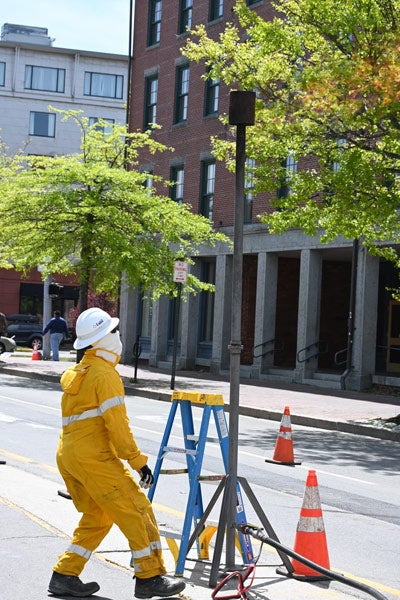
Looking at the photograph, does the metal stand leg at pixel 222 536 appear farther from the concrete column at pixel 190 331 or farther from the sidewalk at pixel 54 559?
the concrete column at pixel 190 331

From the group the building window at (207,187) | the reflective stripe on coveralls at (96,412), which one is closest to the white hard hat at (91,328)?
the reflective stripe on coveralls at (96,412)

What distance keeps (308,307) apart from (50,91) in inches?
1821

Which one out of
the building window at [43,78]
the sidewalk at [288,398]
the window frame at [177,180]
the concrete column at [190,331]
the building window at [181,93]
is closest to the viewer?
the sidewalk at [288,398]

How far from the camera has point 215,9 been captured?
35.5 metres

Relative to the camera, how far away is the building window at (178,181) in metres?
36.8

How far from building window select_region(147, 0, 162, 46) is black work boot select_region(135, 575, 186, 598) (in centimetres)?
3498

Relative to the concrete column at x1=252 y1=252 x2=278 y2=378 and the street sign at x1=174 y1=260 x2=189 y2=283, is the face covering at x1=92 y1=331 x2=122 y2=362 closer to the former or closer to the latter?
the street sign at x1=174 y1=260 x2=189 y2=283

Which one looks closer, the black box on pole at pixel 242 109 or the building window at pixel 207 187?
the black box on pole at pixel 242 109

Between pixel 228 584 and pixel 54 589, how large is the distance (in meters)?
1.04

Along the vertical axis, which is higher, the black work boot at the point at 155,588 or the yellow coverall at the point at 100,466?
the yellow coverall at the point at 100,466

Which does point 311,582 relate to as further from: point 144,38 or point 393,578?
point 144,38

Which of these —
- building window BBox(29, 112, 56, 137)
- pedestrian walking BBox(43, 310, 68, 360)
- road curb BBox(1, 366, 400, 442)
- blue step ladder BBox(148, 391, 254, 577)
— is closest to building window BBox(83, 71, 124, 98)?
building window BBox(29, 112, 56, 137)

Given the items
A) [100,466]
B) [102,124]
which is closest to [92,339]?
[100,466]

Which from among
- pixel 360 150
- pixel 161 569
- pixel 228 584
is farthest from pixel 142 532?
pixel 360 150
